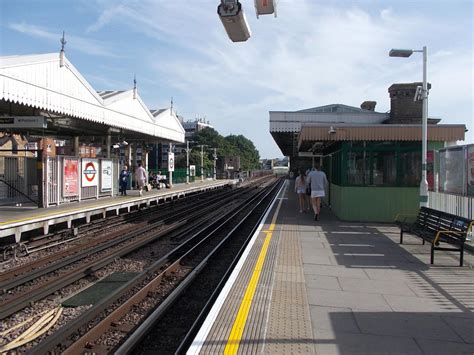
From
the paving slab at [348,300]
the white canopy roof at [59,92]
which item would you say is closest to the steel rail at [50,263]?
the white canopy roof at [59,92]

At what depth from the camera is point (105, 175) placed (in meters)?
18.8

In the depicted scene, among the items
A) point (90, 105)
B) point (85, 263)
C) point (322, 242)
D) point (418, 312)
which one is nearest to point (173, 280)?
point (85, 263)

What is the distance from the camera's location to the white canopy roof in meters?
12.1

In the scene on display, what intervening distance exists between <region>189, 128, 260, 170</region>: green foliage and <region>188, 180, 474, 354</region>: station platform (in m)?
78.5

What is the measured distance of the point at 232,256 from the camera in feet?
34.3

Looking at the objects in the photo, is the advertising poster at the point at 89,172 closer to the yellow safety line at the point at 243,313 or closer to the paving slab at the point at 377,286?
the yellow safety line at the point at 243,313

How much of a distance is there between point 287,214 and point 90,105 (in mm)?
8215

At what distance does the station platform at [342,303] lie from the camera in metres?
4.22

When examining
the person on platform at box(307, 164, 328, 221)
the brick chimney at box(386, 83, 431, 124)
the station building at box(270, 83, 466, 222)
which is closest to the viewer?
the station building at box(270, 83, 466, 222)

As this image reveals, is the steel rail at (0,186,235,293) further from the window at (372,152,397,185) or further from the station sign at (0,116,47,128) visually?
the window at (372,152,397,185)

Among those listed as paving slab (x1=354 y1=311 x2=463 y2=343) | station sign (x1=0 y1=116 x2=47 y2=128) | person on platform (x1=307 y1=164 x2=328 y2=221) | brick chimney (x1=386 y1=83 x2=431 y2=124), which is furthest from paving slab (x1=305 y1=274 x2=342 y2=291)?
brick chimney (x1=386 y1=83 x2=431 y2=124)

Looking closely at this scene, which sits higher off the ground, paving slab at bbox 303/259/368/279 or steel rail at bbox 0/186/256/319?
paving slab at bbox 303/259/368/279

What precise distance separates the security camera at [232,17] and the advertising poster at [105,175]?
45.7ft

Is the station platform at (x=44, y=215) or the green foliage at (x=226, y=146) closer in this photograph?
the station platform at (x=44, y=215)
